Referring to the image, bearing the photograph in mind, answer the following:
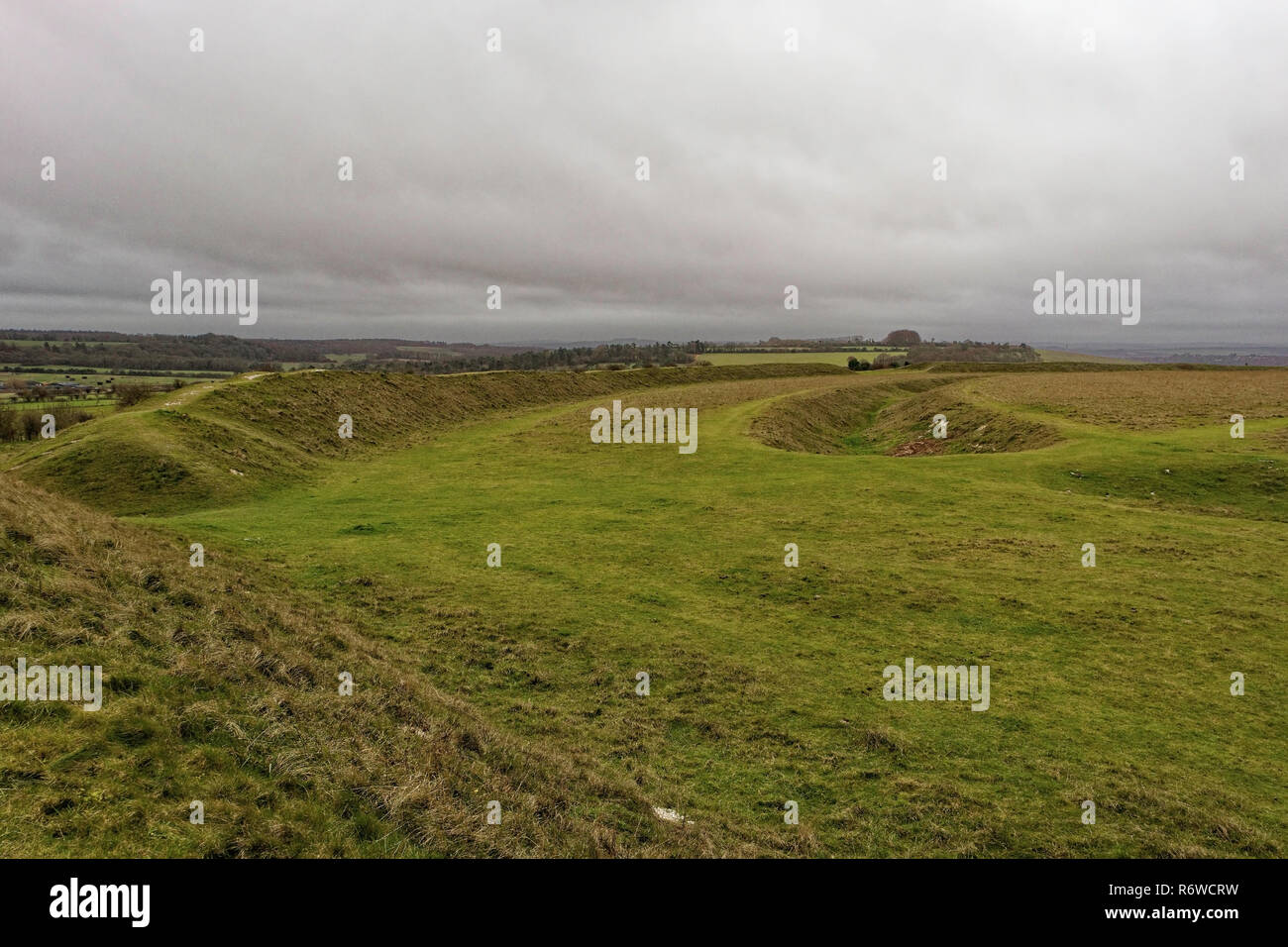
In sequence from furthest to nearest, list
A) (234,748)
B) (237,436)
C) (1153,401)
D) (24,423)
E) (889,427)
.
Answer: (889,427)
(24,423)
(1153,401)
(237,436)
(234,748)

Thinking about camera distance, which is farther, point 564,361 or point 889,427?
point 564,361

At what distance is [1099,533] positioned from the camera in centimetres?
1905

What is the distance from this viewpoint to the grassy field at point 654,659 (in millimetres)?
6254

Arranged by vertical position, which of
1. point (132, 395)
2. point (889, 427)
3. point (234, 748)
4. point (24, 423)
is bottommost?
point (234, 748)

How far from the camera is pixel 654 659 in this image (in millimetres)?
12023

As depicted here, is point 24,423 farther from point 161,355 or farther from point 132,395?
point 161,355

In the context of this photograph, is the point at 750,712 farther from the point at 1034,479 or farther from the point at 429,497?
the point at 1034,479

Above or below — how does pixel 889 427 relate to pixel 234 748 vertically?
above

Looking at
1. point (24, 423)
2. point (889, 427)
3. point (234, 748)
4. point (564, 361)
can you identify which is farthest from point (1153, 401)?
point (564, 361)

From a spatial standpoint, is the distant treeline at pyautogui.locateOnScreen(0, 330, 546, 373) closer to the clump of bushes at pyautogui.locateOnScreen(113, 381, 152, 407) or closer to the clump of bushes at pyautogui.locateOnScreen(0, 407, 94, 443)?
the clump of bushes at pyautogui.locateOnScreen(0, 407, 94, 443)

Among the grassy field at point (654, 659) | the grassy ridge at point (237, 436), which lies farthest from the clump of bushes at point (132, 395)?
the grassy field at point (654, 659)

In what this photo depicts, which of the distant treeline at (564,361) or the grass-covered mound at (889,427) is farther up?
the distant treeline at (564,361)

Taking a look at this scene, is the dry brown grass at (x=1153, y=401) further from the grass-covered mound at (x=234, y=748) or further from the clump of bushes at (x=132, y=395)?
the clump of bushes at (x=132, y=395)
